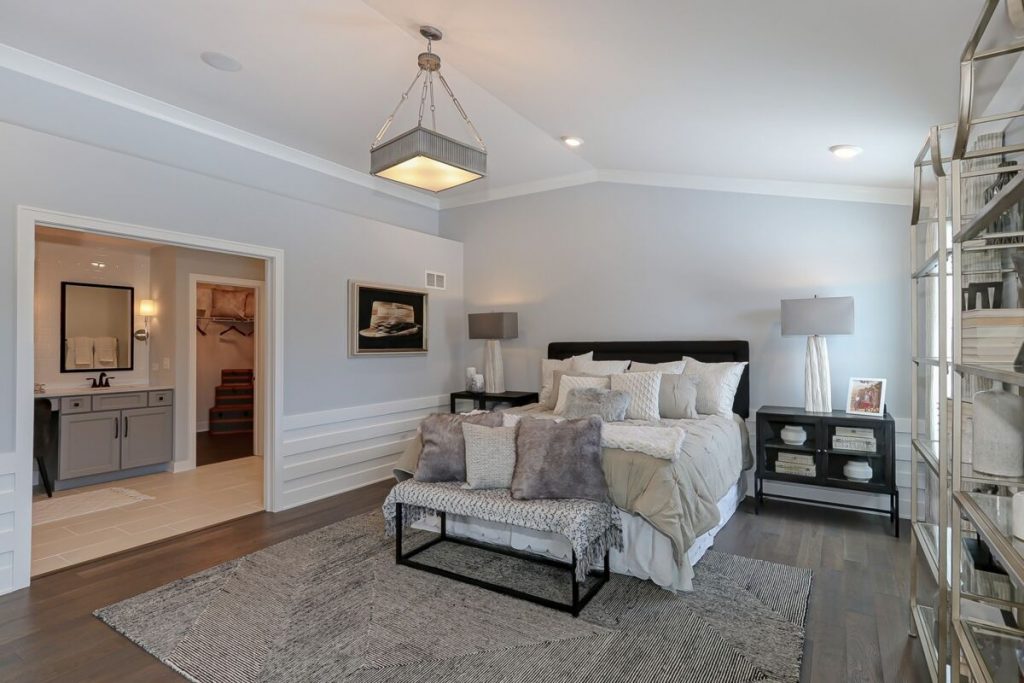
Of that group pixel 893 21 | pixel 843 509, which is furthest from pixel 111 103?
pixel 843 509

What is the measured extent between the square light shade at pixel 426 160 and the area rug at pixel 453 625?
7.63 feet

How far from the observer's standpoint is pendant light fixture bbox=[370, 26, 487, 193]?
2.85 m

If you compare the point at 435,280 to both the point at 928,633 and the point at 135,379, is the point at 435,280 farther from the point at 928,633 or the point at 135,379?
the point at 928,633

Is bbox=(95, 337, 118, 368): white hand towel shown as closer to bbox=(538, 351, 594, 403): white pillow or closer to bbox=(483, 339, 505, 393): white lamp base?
bbox=(483, 339, 505, 393): white lamp base

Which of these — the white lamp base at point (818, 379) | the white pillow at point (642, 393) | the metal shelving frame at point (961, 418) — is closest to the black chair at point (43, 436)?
the white pillow at point (642, 393)

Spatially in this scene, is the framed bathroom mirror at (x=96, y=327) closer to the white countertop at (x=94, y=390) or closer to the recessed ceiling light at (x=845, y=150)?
the white countertop at (x=94, y=390)

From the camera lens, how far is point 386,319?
5.32 meters

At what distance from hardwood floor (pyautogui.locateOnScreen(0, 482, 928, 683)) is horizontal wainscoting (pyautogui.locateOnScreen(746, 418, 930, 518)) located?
18cm

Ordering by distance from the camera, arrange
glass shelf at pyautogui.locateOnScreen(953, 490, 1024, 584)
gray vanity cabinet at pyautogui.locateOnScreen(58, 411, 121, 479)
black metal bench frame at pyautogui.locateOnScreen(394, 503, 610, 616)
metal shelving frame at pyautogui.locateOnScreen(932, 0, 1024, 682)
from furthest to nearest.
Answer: gray vanity cabinet at pyautogui.locateOnScreen(58, 411, 121, 479), black metal bench frame at pyautogui.locateOnScreen(394, 503, 610, 616), metal shelving frame at pyautogui.locateOnScreen(932, 0, 1024, 682), glass shelf at pyautogui.locateOnScreen(953, 490, 1024, 584)

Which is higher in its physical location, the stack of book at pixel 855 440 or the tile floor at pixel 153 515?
the stack of book at pixel 855 440

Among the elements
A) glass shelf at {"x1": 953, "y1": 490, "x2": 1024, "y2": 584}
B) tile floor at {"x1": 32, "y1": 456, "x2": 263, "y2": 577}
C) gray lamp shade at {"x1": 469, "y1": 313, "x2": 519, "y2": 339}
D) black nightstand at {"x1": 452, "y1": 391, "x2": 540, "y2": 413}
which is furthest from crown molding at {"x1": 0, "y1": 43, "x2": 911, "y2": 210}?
glass shelf at {"x1": 953, "y1": 490, "x2": 1024, "y2": 584}

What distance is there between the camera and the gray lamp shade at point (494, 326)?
568cm

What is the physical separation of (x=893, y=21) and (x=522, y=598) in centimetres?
296

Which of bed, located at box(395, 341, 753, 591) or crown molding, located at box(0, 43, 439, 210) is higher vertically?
crown molding, located at box(0, 43, 439, 210)
